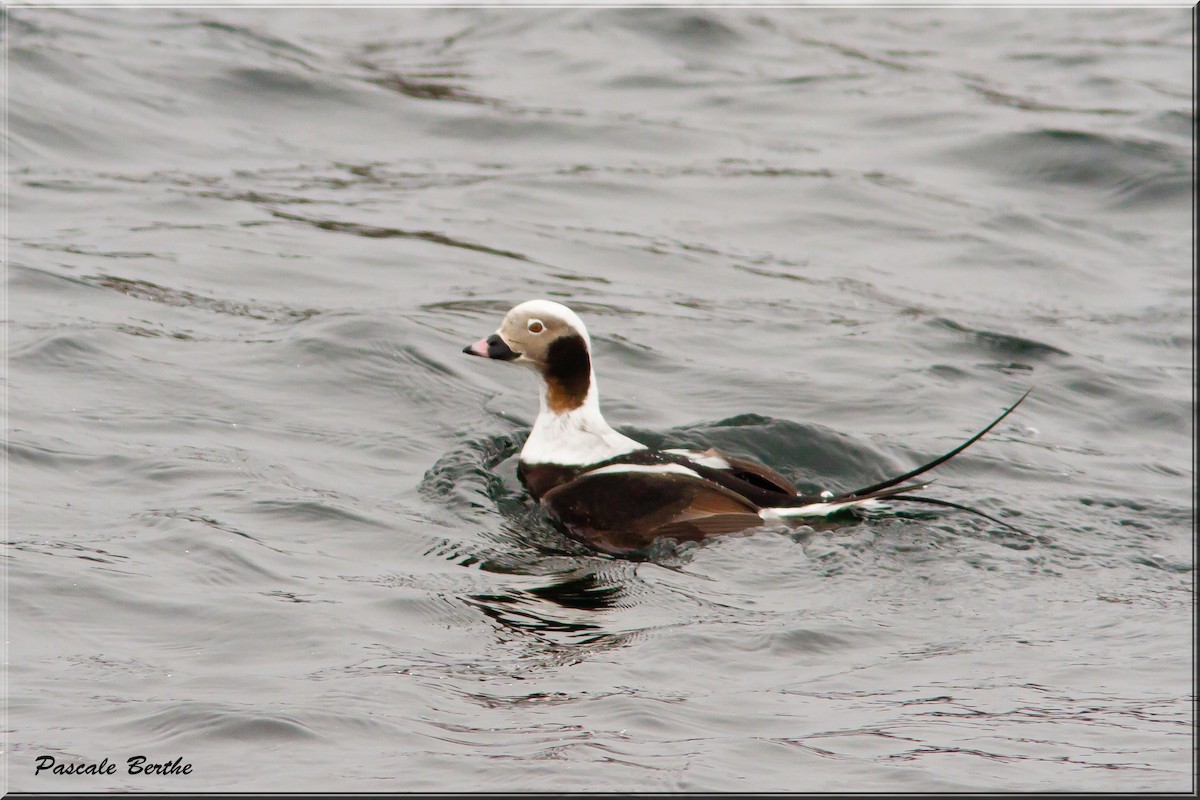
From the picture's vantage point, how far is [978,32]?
18.0 meters

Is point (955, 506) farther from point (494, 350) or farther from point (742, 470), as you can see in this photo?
point (494, 350)

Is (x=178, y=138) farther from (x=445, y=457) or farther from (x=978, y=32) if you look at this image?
(x=978, y=32)

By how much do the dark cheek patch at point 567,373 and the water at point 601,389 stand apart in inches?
19.8

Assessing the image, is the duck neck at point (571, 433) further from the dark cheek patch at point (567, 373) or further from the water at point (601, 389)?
the water at point (601, 389)

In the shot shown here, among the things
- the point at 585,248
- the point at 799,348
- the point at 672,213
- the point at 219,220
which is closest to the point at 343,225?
the point at 219,220

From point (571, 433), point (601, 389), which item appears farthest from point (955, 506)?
point (601, 389)

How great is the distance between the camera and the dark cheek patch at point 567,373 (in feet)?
23.8

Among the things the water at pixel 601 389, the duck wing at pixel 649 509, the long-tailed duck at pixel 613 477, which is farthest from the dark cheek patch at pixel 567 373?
the duck wing at pixel 649 509

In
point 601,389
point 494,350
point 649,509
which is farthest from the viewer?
point 601,389

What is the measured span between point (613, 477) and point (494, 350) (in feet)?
2.90

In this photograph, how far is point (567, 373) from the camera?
7266 millimetres

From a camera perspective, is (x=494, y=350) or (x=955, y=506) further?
(x=494, y=350)

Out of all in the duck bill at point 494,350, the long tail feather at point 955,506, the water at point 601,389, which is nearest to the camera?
the water at point 601,389

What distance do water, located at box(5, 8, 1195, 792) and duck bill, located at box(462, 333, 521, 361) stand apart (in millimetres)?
624
